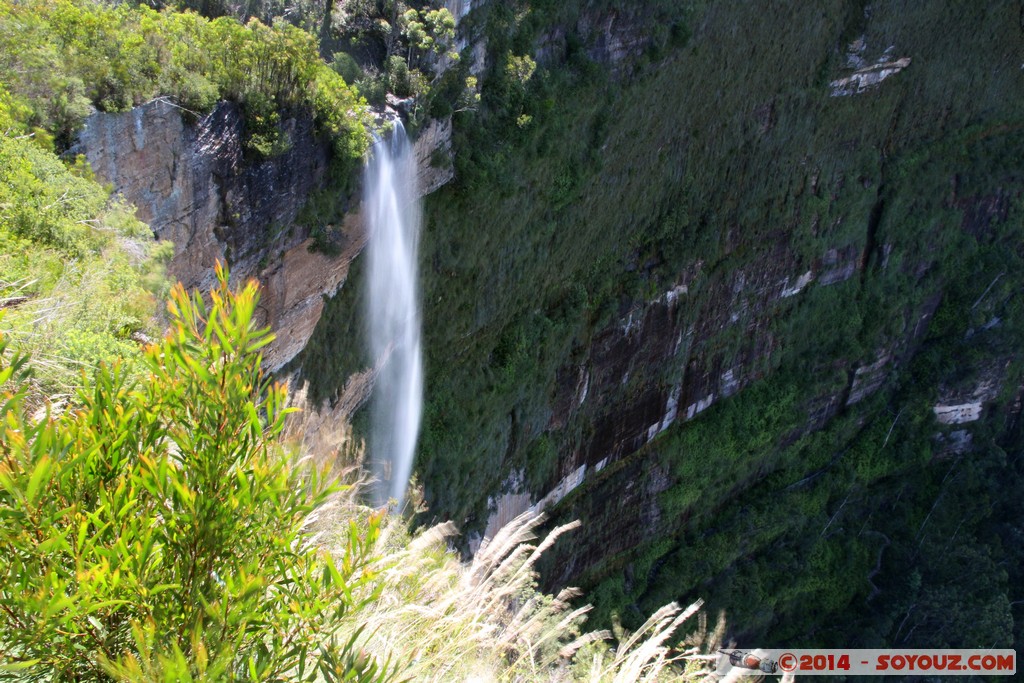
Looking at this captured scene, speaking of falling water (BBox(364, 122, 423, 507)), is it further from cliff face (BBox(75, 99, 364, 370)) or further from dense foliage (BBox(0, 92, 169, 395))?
dense foliage (BBox(0, 92, 169, 395))

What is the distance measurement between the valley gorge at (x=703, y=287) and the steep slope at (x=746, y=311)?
2.7 inches

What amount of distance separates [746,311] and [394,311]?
10783mm

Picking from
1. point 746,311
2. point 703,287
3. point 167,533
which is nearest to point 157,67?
point 167,533

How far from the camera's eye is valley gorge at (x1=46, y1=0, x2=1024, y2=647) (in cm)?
920

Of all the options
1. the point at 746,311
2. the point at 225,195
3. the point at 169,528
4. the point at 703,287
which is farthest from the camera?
the point at 746,311

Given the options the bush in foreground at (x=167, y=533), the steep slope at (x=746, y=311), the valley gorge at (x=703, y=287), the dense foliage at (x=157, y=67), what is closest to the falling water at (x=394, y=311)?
the valley gorge at (x=703, y=287)

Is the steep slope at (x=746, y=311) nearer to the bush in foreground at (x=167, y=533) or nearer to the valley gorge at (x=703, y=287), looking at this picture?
the valley gorge at (x=703, y=287)

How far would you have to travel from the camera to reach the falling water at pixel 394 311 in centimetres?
908

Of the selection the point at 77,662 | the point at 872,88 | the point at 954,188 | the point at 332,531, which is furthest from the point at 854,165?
the point at 77,662

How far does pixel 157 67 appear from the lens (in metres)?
6.29

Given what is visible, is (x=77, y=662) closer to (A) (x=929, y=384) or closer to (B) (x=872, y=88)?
(B) (x=872, y=88)

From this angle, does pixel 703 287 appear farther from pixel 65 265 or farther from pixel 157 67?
pixel 65 265

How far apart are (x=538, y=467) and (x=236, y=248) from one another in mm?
8231

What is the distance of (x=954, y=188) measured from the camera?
22.1 metres
